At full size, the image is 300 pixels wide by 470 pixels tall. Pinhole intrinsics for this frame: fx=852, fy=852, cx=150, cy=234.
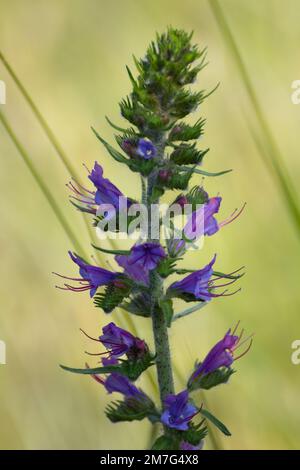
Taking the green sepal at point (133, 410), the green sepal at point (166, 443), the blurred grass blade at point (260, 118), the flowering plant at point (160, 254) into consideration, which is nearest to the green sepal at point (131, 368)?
the flowering plant at point (160, 254)

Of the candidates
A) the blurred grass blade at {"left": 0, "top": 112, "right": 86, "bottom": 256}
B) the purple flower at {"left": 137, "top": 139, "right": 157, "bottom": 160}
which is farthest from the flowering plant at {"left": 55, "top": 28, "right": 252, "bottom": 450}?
the blurred grass blade at {"left": 0, "top": 112, "right": 86, "bottom": 256}

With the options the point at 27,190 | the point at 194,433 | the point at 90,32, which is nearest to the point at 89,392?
the point at 27,190

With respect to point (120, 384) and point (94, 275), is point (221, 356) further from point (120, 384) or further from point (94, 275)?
point (94, 275)

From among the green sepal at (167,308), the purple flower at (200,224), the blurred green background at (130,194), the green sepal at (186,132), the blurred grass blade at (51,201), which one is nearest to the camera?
the green sepal at (167,308)

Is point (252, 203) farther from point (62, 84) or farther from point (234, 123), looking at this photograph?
point (62, 84)

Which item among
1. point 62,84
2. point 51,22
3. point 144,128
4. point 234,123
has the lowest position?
point 234,123

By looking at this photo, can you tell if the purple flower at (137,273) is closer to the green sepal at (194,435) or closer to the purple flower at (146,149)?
the purple flower at (146,149)

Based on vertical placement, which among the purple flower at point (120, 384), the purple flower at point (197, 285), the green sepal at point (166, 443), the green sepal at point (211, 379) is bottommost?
the green sepal at point (166, 443)
